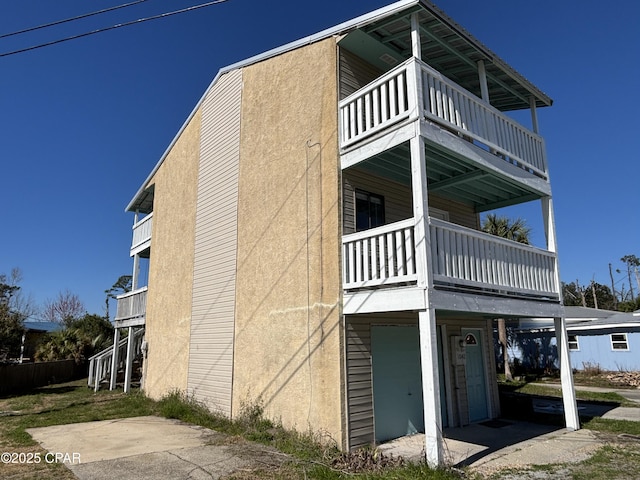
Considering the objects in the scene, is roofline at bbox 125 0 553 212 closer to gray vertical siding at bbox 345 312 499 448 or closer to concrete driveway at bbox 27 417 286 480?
gray vertical siding at bbox 345 312 499 448

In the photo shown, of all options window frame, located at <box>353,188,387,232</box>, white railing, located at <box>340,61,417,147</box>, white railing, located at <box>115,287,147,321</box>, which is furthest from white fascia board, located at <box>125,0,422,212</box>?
white railing, located at <box>115,287,147,321</box>

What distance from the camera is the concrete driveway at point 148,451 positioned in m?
7.22

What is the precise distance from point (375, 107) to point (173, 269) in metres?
10.5

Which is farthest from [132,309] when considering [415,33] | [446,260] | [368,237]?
[415,33]

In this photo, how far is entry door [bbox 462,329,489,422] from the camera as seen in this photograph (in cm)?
1174

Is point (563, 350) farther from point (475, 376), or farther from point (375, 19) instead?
point (375, 19)

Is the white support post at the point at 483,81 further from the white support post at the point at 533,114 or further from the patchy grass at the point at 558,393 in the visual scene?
the patchy grass at the point at 558,393

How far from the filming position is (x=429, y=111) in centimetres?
818

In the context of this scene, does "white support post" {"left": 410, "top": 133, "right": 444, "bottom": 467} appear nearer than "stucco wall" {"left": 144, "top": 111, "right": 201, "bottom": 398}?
Yes

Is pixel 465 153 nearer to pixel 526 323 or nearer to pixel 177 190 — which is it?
pixel 177 190

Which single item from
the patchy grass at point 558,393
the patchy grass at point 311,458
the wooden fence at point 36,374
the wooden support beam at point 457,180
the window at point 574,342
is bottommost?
the patchy grass at point 558,393

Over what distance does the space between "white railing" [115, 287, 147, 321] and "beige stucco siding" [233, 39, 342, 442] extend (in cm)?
864

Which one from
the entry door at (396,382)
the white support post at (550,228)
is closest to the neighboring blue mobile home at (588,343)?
the white support post at (550,228)

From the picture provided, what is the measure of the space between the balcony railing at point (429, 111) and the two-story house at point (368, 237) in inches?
1.7
